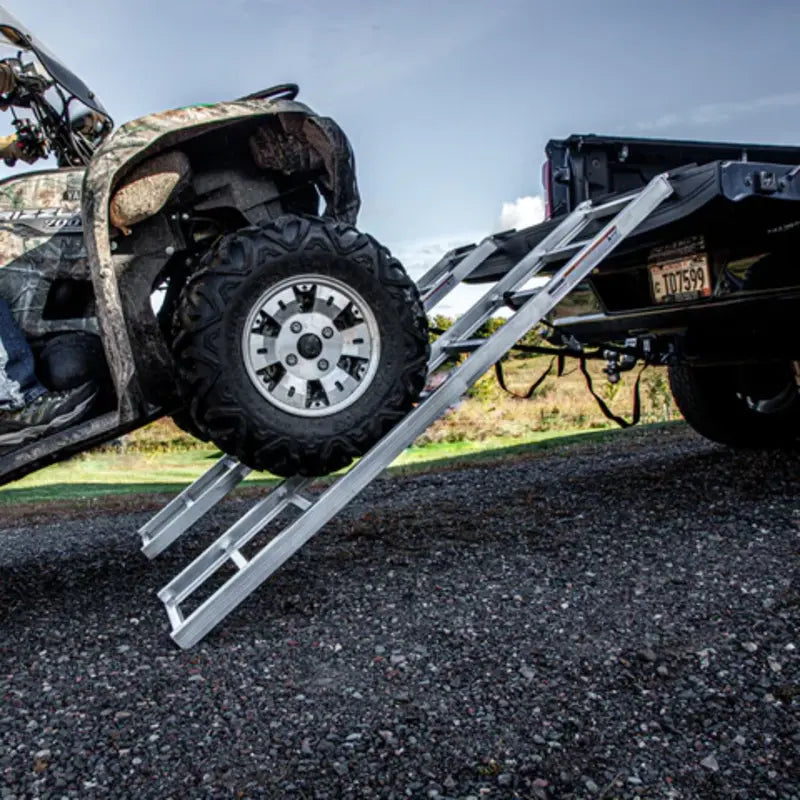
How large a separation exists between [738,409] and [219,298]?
4.74 m

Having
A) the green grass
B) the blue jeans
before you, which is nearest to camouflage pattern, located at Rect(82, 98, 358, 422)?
the blue jeans

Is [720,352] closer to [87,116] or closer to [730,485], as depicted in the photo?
[730,485]

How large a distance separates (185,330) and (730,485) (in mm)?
3701

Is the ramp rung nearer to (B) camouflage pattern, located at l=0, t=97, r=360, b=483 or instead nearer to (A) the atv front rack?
(A) the atv front rack

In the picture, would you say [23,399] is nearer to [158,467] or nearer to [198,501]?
[198,501]

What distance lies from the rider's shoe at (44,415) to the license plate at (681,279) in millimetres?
3313

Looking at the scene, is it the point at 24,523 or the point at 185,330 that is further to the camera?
the point at 24,523

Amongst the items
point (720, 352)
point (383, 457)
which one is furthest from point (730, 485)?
point (383, 457)

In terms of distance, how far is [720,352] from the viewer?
5691 millimetres

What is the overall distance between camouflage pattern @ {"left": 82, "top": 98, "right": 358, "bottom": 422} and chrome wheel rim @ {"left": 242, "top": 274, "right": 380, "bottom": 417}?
0.51m

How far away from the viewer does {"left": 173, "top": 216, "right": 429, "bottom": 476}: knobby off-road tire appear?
347cm

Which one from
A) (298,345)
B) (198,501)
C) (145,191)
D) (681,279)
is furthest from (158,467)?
(298,345)

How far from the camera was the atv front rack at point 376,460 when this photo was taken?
3.64 metres

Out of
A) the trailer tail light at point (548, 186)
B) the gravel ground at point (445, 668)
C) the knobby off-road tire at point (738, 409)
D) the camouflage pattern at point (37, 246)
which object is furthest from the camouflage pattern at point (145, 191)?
the knobby off-road tire at point (738, 409)
